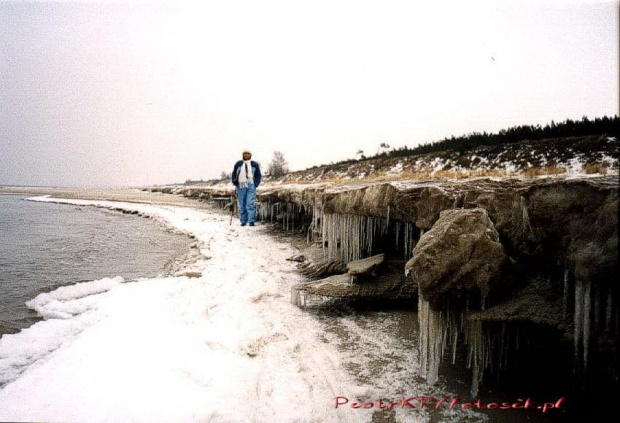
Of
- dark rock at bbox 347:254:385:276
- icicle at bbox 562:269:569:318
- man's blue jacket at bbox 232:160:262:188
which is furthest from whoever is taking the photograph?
man's blue jacket at bbox 232:160:262:188

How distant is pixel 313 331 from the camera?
352cm

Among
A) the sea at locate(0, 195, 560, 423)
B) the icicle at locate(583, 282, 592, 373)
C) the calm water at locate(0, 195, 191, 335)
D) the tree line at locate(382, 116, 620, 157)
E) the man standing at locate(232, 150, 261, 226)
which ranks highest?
the tree line at locate(382, 116, 620, 157)

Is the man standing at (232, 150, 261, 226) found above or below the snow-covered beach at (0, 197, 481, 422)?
above

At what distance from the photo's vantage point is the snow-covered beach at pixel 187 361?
7.20 feet

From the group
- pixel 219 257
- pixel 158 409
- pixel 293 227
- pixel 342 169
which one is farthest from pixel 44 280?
pixel 342 169

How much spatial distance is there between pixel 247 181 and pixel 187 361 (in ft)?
29.0

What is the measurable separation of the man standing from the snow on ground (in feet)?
22.6

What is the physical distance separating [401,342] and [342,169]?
2540 centimetres

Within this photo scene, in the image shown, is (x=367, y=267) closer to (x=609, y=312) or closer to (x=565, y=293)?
(x=565, y=293)

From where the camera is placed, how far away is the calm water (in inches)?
168

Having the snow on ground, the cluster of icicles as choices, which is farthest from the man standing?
the cluster of icicles

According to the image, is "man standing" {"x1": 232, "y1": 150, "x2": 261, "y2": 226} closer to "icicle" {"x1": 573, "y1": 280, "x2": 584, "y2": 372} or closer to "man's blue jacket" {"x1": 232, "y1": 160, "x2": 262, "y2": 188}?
"man's blue jacket" {"x1": 232, "y1": 160, "x2": 262, "y2": 188}

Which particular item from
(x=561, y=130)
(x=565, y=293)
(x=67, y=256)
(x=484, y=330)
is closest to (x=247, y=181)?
(x=67, y=256)

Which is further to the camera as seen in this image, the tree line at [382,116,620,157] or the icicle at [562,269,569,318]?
the tree line at [382,116,620,157]
